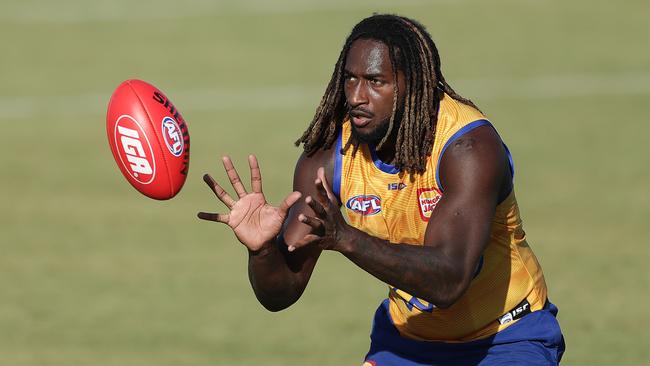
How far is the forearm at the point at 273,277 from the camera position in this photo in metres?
6.43

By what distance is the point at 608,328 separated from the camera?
34.6ft

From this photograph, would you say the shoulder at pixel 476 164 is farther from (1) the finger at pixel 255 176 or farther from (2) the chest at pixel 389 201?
(1) the finger at pixel 255 176

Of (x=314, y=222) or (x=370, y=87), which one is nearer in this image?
(x=314, y=222)

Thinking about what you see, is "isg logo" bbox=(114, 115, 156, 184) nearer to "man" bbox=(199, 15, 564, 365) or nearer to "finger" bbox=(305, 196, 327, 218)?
"man" bbox=(199, 15, 564, 365)

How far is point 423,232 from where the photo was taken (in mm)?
6461

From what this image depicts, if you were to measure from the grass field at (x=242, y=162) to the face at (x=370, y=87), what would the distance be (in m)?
3.93

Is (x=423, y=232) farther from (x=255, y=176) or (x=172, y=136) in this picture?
(x=172, y=136)

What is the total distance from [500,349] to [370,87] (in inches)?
59.8

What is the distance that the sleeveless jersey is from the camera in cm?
646

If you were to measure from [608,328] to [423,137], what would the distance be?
4.78 metres

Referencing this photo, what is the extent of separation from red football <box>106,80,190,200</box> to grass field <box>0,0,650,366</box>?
3.09 m

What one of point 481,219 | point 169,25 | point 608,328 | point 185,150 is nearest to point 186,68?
point 169,25

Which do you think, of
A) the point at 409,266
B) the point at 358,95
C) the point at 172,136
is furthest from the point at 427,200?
the point at 172,136

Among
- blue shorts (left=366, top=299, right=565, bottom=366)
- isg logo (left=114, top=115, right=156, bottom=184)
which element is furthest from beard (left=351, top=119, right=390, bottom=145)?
isg logo (left=114, top=115, right=156, bottom=184)
